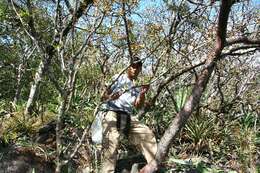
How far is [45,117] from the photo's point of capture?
965cm

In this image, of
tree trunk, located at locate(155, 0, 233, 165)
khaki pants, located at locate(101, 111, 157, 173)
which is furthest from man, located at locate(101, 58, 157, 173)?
tree trunk, located at locate(155, 0, 233, 165)

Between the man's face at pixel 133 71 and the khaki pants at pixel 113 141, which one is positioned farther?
the khaki pants at pixel 113 141

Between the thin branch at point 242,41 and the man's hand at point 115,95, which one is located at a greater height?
the thin branch at point 242,41

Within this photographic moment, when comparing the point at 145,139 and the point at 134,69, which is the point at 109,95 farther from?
the point at 145,139

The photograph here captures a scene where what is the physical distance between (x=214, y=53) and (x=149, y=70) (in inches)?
162

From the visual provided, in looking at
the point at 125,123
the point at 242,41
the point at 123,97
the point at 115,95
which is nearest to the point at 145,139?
the point at 125,123

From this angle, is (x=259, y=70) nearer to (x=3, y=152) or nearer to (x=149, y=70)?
(x=149, y=70)

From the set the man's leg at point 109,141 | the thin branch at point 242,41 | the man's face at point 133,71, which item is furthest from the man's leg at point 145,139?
the thin branch at point 242,41

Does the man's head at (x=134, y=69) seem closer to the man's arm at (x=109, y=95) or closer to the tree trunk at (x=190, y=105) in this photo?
the man's arm at (x=109, y=95)

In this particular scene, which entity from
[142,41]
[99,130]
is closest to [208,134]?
[142,41]

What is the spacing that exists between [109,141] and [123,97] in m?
0.65

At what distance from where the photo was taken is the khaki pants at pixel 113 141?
24.2 ft

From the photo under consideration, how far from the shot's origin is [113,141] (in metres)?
7.37

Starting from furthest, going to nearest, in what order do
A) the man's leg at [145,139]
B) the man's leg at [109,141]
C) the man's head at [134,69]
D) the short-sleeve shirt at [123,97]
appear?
1. the man's leg at [145,139]
2. the man's leg at [109,141]
3. the man's head at [134,69]
4. the short-sleeve shirt at [123,97]
